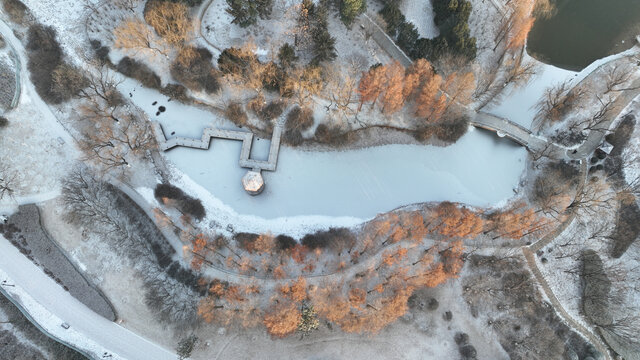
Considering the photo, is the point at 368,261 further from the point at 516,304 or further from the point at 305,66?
the point at 305,66

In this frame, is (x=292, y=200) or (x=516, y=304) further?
(x=292, y=200)

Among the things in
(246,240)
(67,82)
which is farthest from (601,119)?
(67,82)

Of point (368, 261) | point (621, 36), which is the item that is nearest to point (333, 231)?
point (368, 261)

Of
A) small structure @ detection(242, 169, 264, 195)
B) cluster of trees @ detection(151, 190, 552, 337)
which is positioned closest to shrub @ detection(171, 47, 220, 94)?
small structure @ detection(242, 169, 264, 195)

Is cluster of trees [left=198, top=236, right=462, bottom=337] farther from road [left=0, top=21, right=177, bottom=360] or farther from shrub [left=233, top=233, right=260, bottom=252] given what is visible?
road [left=0, top=21, right=177, bottom=360]

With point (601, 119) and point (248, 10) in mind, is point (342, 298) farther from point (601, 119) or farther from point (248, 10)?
point (601, 119)
